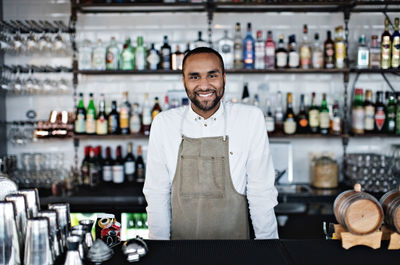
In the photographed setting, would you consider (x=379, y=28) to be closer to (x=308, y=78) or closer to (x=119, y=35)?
(x=308, y=78)

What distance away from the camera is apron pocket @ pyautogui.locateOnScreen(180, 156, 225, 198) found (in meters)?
1.91

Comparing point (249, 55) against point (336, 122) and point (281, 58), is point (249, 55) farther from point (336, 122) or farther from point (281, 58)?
point (336, 122)

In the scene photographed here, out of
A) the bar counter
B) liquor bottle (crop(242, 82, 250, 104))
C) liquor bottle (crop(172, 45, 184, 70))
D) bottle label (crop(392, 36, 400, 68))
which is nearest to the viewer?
the bar counter

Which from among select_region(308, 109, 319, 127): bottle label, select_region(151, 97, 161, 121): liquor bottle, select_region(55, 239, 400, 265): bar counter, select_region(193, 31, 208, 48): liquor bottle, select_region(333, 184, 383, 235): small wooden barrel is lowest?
select_region(55, 239, 400, 265): bar counter

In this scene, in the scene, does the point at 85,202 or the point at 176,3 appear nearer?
the point at 85,202

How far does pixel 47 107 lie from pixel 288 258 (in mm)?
2667

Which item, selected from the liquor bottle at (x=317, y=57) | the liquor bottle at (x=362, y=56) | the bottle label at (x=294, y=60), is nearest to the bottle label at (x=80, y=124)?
the bottle label at (x=294, y=60)

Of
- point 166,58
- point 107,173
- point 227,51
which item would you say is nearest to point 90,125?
point 107,173

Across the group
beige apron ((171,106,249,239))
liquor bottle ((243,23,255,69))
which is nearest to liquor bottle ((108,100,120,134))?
liquor bottle ((243,23,255,69))

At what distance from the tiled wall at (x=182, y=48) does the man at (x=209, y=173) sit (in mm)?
1481

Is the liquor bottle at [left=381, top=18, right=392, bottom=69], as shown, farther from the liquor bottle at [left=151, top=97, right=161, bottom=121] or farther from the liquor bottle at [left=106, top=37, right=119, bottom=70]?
the liquor bottle at [left=106, top=37, right=119, bottom=70]

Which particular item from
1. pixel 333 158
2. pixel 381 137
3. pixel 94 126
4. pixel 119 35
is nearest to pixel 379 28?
pixel 381 137

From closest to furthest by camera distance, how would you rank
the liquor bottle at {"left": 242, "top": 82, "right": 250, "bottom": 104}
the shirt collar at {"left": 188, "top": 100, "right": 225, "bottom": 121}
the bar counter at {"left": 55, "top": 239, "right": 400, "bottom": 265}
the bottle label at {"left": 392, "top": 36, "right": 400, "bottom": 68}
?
the bar counter at {"left": 55, "top": 239, "right": 400, "bottom": 265}
the shirt collar at {"left": 188, "top": 100, "right": 225, "bottom": 121}
the bottle label at {"left": 392, "top": 36, "right": 400, "bottom": 68}
the liquor bottle at {"left": 242, "top": 82, "right": 250, "bottom": 104}

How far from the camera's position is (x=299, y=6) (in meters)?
3.35
